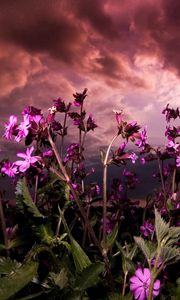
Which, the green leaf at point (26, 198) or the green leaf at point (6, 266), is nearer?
the green leaf at point (6, 266)

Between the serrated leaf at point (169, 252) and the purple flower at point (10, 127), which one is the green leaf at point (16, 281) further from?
the purple flower at point (10, 127)

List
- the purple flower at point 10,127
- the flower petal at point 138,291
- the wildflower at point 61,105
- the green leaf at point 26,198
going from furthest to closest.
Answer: the wildflower at point 61,105 < the purple flower at point 10,127 < the green leaf at point 26,198 < the flower petal at point 138,291

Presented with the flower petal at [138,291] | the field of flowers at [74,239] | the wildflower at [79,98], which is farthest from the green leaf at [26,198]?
the wildflower at [79,98]

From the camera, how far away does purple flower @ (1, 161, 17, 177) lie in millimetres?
2336

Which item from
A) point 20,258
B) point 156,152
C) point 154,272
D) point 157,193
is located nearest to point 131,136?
point 20,258

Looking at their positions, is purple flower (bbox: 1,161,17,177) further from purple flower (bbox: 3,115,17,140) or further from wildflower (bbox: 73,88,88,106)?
wildflower (bbox: 73,88,88,106)

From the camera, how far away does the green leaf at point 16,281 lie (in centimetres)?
75

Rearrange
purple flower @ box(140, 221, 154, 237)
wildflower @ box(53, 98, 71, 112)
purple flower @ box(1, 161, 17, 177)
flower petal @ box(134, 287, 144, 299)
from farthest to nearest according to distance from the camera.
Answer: wildflower @ box(53, 98, 71, 112)
purple flower @ box(140, 221, 154, 237)
purple flower @ box(1, 161, 17, 177)
flower petal @ box(134, 287, 144, 299)

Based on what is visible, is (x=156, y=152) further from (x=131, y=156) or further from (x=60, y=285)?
(x=60, y=285)

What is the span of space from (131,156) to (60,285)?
935 mm

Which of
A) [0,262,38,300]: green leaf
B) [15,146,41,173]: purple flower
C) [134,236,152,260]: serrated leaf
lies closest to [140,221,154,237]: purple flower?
[15,146,41,173]: purple flower

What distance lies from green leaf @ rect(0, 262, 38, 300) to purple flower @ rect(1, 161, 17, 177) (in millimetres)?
1528

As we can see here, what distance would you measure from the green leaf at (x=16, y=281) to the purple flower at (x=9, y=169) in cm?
153

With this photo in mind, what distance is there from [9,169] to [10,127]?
16.4 inches
